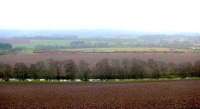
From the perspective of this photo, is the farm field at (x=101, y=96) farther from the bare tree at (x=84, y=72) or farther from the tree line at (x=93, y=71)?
the bare tree at (x=84, y=72)

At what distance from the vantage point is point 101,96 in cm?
3606

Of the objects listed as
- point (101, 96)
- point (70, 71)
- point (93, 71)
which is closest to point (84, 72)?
point (93, 71)

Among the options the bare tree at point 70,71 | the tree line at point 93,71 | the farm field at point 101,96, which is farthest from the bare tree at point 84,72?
the farm field at point 101,96

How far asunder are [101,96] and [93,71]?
1789cm

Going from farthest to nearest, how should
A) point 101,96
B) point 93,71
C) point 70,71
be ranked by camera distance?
point 70,71
point 93,71
point 101,96

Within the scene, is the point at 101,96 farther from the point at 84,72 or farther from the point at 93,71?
the point at 93,71

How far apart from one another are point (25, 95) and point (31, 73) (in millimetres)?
16895

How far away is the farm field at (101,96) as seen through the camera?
30562 millimetres

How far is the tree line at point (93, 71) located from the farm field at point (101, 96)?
6831 millimetres

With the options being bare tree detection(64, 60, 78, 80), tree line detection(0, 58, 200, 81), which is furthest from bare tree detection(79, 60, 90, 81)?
bare tree detection(64, 60, 78, 80)

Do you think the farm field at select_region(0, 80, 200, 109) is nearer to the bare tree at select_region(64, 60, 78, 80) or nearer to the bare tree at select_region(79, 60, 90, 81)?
the bare tree at select_region(79, 60, 90, 81)

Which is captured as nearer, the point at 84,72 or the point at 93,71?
the point at 84,72

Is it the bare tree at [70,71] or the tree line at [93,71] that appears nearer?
the tree line at [93,71]

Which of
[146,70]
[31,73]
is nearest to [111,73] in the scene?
[146,70]
